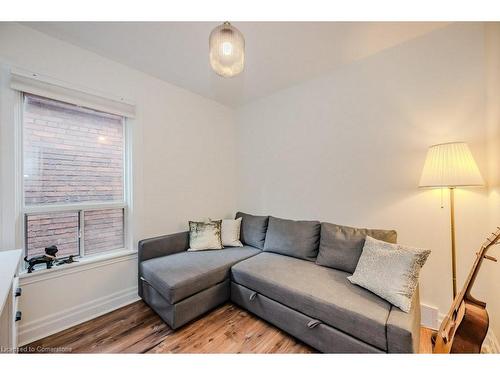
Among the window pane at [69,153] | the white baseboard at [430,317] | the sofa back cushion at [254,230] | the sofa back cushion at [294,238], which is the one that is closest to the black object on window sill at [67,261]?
the window pane at [69,153]

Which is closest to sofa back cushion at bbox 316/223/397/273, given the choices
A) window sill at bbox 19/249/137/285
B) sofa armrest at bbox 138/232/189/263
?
sofa armrest at bbox 138/232/189/263

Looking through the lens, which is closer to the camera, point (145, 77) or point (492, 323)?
point (492, 323)

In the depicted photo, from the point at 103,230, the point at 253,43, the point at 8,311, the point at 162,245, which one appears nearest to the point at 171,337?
the point at 162,245

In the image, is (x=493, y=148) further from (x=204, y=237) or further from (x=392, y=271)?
(x=204, y=237)

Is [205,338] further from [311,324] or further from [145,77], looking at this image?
[145,77]

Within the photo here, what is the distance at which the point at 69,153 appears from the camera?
188cm

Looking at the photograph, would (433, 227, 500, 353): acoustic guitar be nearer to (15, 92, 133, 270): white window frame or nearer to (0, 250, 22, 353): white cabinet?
(0, 250, 22, 353): white cabinet

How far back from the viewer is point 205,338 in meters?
1.62

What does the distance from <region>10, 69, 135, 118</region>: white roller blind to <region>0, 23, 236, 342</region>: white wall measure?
0.07 metres

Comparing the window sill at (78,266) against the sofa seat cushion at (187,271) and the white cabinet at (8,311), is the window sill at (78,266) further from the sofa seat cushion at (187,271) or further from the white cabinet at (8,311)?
the white cabinet at (8,311)

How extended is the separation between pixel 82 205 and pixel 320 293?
2254 mm

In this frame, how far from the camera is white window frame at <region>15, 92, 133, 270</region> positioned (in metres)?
1.62

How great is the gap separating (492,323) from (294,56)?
2653 millimetres
